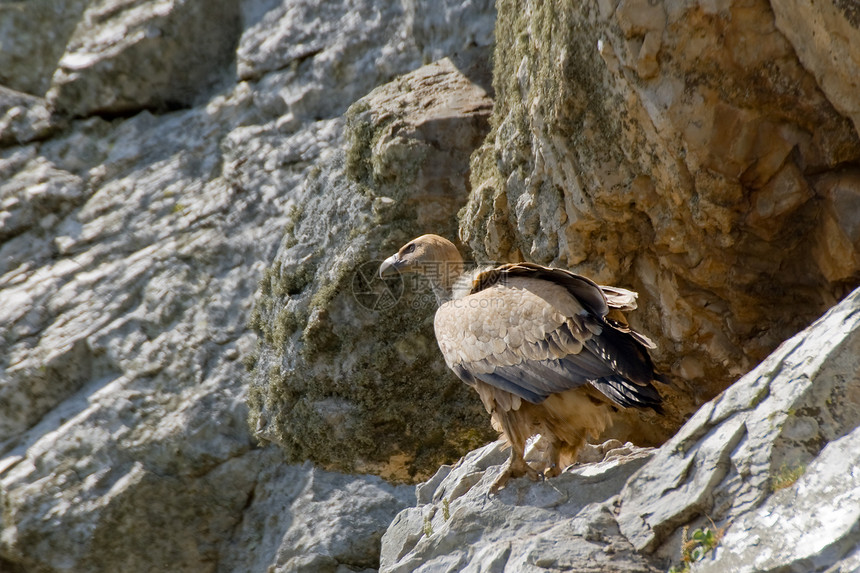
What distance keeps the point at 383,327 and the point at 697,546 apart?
4239mm

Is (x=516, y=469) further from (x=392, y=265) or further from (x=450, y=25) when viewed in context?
(x=450, y=25)

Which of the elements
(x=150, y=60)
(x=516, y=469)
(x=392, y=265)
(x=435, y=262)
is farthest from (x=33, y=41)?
(x=516, y=469)

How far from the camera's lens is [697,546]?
3.42m

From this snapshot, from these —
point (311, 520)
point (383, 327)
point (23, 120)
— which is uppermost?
point (23, 120)

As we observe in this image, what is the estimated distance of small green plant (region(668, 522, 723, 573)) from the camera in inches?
132

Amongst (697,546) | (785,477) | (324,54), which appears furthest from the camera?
(324,54)

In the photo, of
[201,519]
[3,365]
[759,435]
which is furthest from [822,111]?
[3,365]

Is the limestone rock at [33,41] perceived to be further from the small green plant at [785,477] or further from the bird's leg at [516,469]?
the small green plant at [785,477]

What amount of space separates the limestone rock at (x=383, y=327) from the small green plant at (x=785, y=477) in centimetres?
401

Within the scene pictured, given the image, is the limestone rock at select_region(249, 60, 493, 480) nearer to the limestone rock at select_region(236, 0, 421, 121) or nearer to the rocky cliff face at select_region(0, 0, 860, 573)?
the rocky cliff face at select_region(0, 0, 860, 573)

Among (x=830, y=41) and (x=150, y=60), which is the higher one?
(x=150, y=60)

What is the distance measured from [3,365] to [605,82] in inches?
282

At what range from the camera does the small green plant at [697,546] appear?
11.0 feet

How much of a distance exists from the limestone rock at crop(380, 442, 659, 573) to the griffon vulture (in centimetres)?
20
